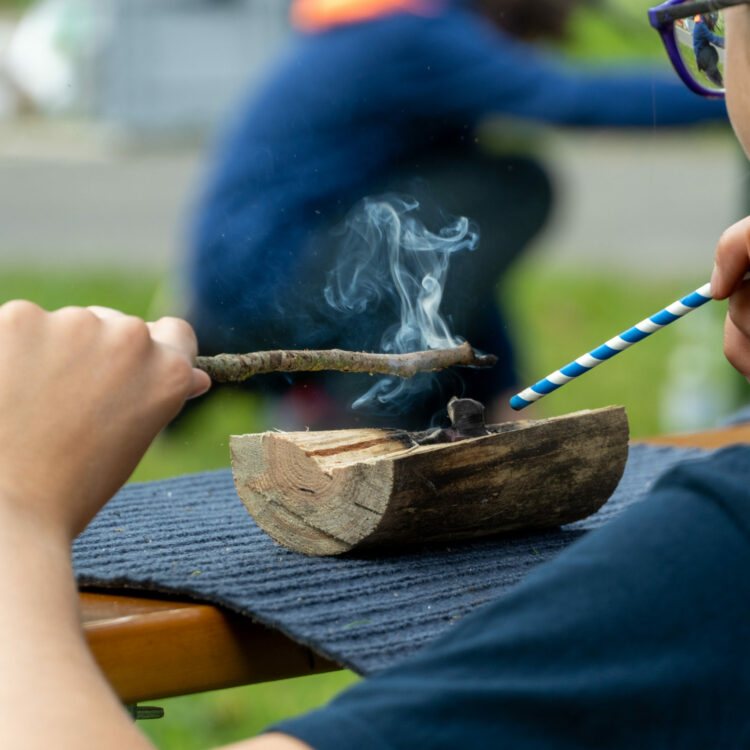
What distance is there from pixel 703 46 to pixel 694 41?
2cm

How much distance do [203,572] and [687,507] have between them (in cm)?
49

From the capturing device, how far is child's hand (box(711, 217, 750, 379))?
1082 millimetres

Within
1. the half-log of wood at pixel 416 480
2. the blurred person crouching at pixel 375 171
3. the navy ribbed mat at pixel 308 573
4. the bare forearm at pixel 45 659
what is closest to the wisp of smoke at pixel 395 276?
the blurred person crouching at pixel 375 171

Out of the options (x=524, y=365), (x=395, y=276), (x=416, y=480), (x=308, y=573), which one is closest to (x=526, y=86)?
(x=524, y=365)

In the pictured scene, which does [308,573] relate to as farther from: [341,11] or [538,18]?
[538,18]

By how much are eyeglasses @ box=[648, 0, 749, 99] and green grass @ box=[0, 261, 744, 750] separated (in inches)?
21.0

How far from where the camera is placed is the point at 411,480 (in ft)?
3.73

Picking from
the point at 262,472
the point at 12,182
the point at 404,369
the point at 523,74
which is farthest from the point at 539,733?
the point at 12,182

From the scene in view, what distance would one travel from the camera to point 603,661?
0.67 m

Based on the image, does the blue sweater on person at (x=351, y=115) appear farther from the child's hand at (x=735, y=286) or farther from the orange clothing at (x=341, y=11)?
the child's hand at (x=735, y=286)

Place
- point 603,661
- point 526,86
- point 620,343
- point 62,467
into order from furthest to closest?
1. point 526,86
2. point 620,343
3. point 62,467
4. point 603,661

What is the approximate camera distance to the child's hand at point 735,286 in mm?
1082

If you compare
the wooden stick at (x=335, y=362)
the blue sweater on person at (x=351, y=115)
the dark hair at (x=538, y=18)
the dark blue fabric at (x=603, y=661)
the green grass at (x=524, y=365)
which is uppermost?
the dark hair at (x=538, y=18)

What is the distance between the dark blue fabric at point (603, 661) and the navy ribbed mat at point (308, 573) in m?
0.19
